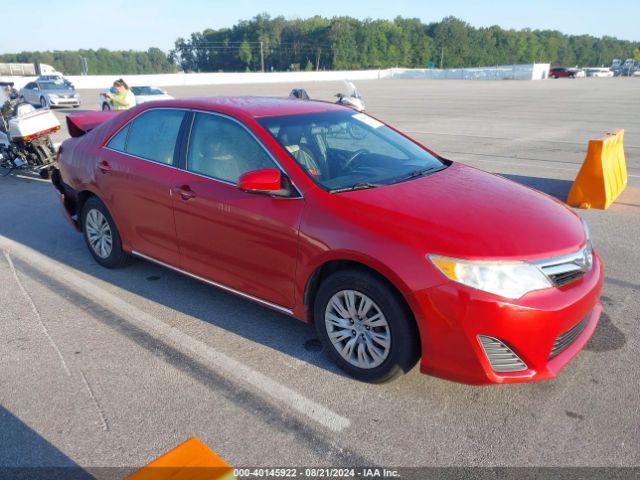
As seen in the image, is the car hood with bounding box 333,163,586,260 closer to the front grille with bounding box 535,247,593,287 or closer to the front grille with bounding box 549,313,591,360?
the front grille with bounding box 535,247,593,287

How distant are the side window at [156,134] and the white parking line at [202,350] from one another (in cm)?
125

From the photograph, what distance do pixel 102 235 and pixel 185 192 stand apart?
154 cm

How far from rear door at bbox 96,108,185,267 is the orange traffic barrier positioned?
9.00 ft

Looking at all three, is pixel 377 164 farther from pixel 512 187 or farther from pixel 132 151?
pixel 132 151

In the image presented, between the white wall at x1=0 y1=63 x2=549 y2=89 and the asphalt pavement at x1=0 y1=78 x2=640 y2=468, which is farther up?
the asphalt pavement at x1=0 y1=78 x2=640 y2=468

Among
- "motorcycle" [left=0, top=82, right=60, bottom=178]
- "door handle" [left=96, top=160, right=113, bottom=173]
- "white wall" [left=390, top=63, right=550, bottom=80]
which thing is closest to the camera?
"door handle" [left=96, top=160, right=113, bottom=173]

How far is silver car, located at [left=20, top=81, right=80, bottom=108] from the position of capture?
25797mm

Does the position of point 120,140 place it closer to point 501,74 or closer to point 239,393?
point 239,393

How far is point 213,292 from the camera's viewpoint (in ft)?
15.4

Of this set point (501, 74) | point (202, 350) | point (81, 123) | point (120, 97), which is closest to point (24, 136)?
point (120, 97)

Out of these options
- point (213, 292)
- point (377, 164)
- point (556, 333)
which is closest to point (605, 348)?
point (556, 333)

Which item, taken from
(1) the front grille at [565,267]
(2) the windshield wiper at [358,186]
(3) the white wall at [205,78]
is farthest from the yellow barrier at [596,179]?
(3) the white wall at [205,78]

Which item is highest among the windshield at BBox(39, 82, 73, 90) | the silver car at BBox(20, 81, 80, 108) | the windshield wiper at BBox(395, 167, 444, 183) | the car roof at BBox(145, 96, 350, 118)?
the car roof at BBox(145, 96, 350, 118)

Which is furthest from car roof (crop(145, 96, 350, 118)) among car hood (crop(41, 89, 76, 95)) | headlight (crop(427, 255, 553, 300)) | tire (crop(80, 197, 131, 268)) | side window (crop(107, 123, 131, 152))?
car hood (crop(41, 89, 76, 95))
